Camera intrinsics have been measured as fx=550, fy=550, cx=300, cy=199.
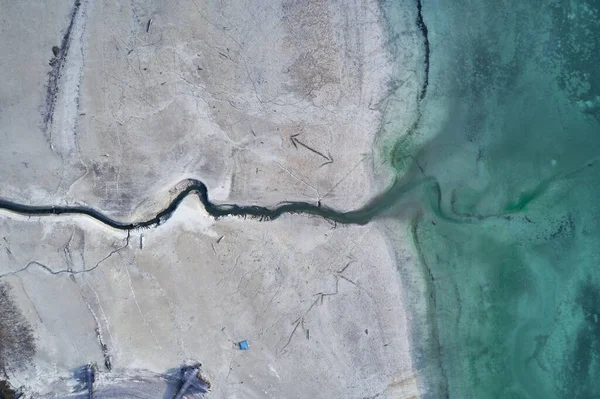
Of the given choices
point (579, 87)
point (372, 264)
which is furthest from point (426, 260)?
point (579, 87)

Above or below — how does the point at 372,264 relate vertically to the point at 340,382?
above

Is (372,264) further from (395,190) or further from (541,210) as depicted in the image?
(541,210)

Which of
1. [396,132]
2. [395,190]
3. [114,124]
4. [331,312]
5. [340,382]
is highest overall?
[114,124]

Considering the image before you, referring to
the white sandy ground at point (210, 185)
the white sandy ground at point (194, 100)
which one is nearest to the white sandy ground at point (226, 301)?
the white sandy ground at point (210, 185)

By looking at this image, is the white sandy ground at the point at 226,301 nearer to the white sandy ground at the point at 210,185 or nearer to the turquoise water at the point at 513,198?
the white sandy ground at the point at 210,185

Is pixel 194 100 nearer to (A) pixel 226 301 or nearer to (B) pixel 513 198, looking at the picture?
(A) pixel 226 301

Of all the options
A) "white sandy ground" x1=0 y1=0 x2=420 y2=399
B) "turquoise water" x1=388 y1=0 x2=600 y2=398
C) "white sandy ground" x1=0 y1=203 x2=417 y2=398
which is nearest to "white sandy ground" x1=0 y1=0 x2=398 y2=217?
"white sandy ground" x1=0 y1=0 x2=420 y2=399
